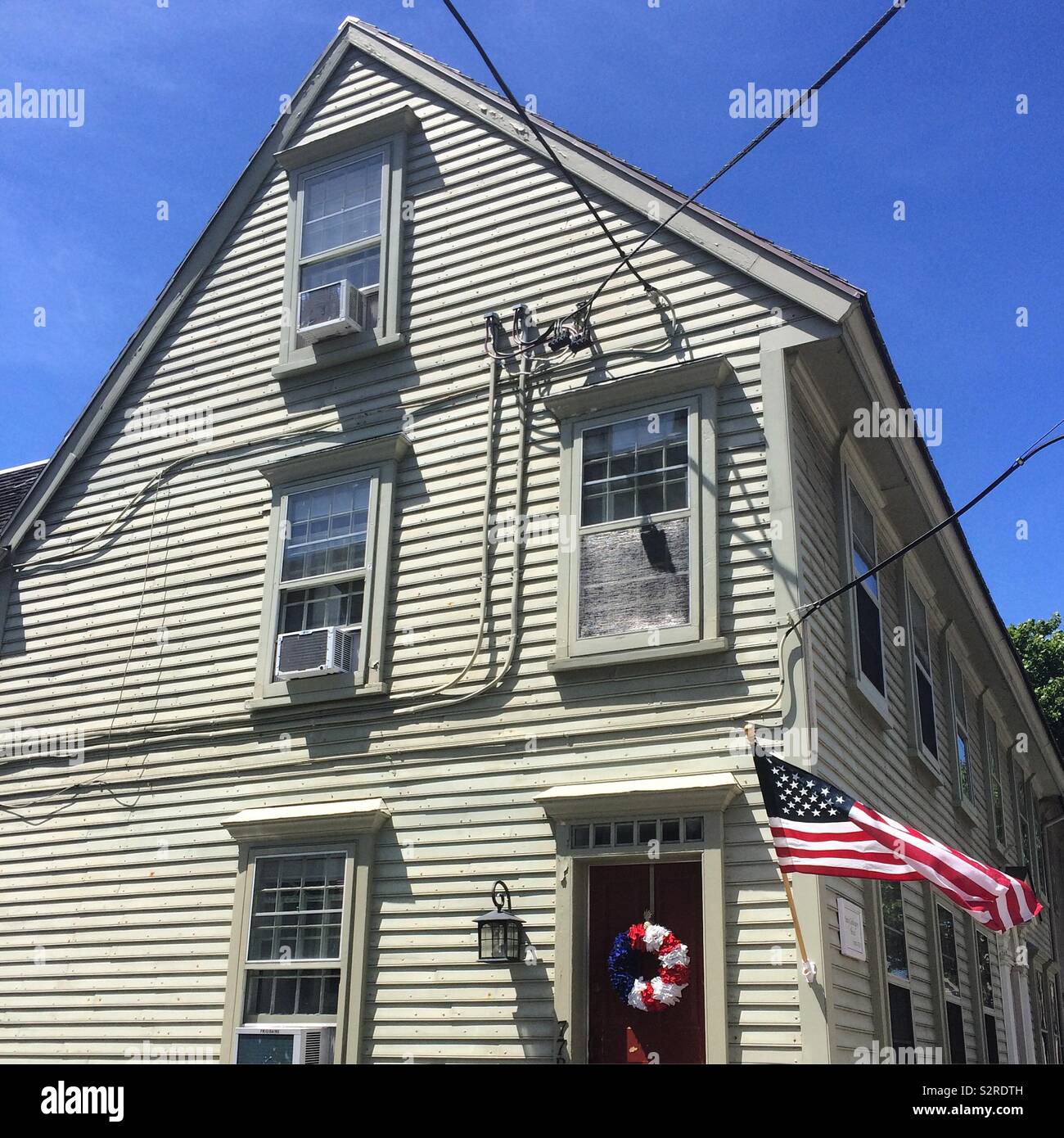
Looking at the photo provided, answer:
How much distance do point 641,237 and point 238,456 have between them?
4605mm

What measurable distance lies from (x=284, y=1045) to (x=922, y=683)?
7897 millimetres

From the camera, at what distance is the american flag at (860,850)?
789 centimetres

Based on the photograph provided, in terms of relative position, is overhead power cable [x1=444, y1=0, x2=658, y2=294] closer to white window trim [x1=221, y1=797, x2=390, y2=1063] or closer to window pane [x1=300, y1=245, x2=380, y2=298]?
window pane [x1=300, y1=245, x2=380, y2=298]

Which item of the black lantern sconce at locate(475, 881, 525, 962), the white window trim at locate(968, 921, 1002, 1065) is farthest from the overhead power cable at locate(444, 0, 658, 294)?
the white window trim at locate(968, 921, 1002, 1065)

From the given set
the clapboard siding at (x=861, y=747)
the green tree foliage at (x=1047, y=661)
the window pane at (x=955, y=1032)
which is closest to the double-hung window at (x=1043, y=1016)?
the clapboard siding at (x=861, y=747)

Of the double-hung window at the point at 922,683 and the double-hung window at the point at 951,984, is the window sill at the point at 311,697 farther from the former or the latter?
the double-hung window at the point at 951,984

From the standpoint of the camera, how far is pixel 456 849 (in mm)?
9891

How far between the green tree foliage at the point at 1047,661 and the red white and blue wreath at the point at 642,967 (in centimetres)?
3130

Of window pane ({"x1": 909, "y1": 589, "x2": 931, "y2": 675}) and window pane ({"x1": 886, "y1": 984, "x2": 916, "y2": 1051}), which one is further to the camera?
window pane ({"x1": 909, "y1": 589, "x2": 931, "y2": 675})

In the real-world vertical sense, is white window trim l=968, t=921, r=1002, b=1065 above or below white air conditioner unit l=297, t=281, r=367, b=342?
below

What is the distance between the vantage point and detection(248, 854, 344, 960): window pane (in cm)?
1023

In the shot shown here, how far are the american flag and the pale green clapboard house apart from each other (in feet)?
1.79

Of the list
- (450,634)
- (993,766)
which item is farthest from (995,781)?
(450,634)
